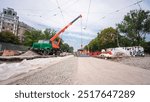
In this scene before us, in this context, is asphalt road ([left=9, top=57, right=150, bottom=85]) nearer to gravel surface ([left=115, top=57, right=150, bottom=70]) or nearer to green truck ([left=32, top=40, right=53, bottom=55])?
gravel surface ([left=115, top=57, right=150, bottom=70])

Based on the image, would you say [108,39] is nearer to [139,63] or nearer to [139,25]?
[139,25]

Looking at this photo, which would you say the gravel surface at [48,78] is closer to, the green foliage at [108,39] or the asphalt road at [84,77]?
the asphalt road at [84,77]

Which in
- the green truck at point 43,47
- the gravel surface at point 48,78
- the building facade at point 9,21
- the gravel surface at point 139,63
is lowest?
the gravel surface at point 139,63

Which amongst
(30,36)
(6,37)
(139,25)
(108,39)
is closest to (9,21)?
(139,25)

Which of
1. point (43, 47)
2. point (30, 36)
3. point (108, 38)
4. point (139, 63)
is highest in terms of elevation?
point (30, 36)

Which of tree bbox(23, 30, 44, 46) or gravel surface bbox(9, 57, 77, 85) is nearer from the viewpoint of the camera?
gravel surface bbox(9, 57, 77, 85)

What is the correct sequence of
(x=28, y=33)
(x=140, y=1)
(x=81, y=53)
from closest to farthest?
1. (x=140, y=1)
2. (x=81, y=53)
3. (x=28, y=33)

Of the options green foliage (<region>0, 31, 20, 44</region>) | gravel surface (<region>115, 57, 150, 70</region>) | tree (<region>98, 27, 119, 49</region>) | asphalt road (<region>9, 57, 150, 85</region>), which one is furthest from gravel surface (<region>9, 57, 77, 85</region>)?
tree (<region>98, 27, 119, 49</region>)

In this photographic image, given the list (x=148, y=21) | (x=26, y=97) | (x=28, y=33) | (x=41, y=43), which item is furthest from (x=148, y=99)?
(x=28, y=33)

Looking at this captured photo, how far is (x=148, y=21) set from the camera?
18922 mm

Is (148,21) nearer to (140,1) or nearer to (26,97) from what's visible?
(140,1)

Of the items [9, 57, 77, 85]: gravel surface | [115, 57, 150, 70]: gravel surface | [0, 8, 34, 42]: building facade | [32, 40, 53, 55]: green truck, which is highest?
[0, 8, 34, 42]: building facade

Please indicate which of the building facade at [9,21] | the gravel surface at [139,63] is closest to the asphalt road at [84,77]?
the building facade at [9,21]

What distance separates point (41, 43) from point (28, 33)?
102 ft
